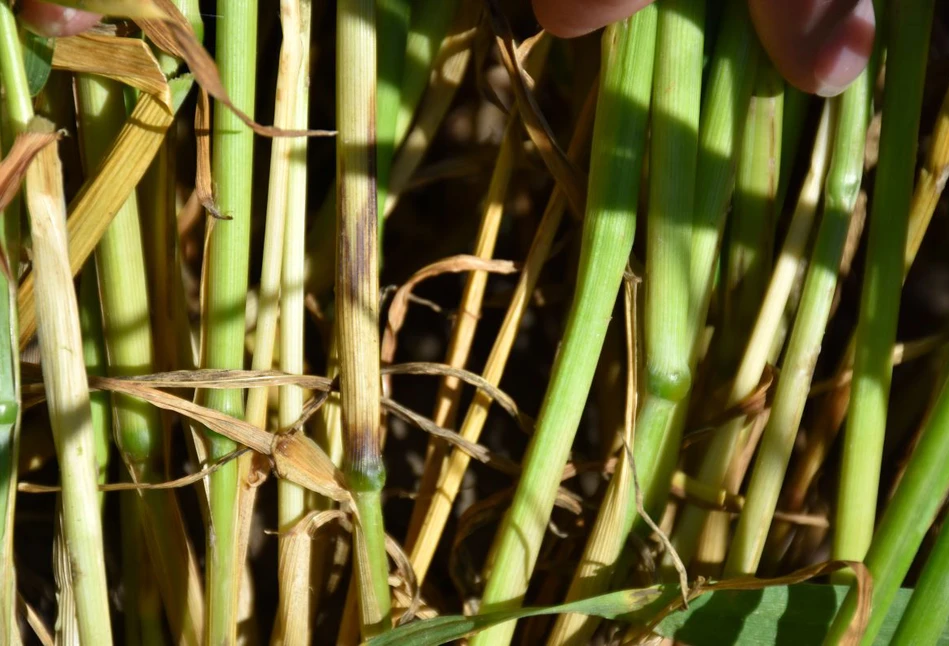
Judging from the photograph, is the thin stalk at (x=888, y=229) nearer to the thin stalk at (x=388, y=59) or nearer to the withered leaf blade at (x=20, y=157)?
the thin stalk at (x=388, y=59)

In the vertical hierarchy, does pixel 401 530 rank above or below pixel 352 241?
below

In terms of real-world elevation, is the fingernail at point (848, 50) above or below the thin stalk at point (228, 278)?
above

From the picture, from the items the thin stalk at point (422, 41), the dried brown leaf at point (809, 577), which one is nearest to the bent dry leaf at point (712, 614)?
the dried brown leaf at point (809, 577)

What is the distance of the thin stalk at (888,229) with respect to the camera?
35 centimetres

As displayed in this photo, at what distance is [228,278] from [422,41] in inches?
5.6

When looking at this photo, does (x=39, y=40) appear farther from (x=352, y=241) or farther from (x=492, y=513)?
(x=492, y=513)

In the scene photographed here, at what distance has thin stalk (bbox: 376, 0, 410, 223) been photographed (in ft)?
1.19

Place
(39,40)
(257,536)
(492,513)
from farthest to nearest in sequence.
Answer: (257,536), (492,513), (39,40)

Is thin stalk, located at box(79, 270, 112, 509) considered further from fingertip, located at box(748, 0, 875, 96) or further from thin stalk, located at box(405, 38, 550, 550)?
fingertip, located at box(748, 0, 875, 96)

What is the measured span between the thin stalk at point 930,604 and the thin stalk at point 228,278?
0.27 metres

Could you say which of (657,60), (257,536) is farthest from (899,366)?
(257,536)

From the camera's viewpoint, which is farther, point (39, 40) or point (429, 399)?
point (429, 399)

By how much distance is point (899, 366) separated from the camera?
48 centimetres

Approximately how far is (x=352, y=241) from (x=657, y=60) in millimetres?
140
